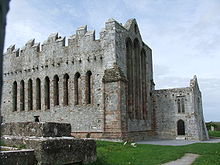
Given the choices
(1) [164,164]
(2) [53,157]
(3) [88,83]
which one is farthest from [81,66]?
(2) [53,157]

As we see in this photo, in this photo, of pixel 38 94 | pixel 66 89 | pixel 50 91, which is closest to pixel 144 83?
pixel 66 89

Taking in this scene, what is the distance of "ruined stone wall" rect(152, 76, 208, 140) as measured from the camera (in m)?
27.0

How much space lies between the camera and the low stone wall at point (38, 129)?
913cm

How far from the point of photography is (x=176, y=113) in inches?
1104

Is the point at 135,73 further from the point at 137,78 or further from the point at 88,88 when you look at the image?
the point at 88,88

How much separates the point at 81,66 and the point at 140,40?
7726 mm

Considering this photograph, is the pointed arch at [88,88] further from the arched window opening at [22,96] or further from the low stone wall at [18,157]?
the low stone wall at [18,157]

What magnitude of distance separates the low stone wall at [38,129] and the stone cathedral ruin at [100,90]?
11.4 m

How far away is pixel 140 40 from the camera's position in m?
28.5

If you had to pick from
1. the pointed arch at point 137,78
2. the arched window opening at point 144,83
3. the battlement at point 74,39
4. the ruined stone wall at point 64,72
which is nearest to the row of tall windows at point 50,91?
the ruined stone wall at point 64,72

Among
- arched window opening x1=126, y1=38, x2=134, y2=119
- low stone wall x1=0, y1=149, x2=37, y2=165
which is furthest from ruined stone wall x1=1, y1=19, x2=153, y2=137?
low stone wall x1=0, y1=149, x2=37, y2=165

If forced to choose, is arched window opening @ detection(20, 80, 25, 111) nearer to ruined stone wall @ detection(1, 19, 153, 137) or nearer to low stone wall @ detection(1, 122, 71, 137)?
ruined stone wall @ detection(1, 19, 153, 137)

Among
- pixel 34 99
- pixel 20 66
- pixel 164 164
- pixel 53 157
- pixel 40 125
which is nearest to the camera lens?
pixel 53 157

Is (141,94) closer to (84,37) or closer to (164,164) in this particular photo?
(84,37)
